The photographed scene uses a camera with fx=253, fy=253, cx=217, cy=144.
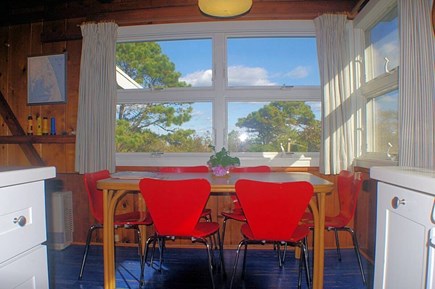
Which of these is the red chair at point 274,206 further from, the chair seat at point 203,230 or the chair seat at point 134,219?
the chair seat at point 134,219

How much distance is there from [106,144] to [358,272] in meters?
2.73

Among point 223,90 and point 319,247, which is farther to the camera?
point 223,90

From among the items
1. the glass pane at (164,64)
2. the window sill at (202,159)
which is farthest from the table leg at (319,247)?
the glass pane at (164,64)

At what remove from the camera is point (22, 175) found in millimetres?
801

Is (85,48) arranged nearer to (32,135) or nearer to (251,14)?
(32,135)

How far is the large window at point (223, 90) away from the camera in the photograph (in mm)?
2840

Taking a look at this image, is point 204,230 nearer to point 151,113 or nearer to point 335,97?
point 151,113

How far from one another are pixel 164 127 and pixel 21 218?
2.21 m

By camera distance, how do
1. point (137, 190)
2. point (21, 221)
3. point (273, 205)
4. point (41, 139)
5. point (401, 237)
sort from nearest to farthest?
point (21, 221), point (401, 237), point (273, 205), point (137, 190), point (41, 139)

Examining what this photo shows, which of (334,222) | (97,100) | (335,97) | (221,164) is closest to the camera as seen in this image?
(334,222)

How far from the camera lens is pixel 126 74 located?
3.01 m

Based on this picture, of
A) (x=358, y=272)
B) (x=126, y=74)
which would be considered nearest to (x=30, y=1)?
(x=126, y=74)

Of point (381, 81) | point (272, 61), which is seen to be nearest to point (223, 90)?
point (272, 61)

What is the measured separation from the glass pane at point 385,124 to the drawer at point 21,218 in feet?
8.05
